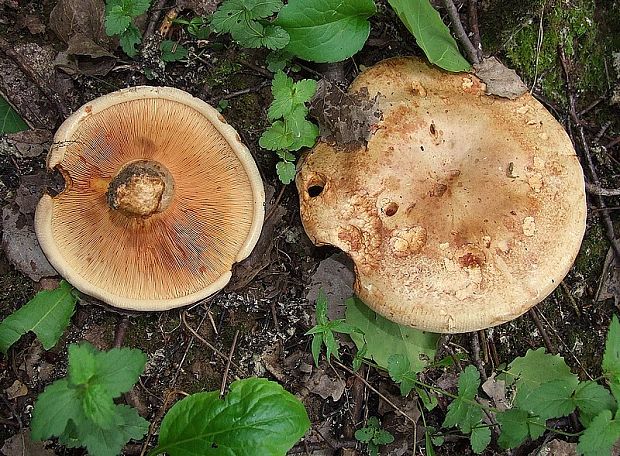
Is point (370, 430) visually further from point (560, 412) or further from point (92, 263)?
point (92, 263)

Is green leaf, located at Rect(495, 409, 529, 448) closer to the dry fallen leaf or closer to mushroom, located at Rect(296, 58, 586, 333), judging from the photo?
mushroom, located at Rect(296, 58, 586, 333)

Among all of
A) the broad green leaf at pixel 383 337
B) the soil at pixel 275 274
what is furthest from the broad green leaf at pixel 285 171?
the broad green leaf at pixel 383 337

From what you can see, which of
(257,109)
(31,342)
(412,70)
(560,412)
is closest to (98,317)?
(31,342)

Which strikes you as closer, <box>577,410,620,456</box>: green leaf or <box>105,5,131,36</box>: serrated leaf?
<box>577,410,620,456</box>: green leaf

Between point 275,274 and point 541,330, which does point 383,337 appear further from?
point 541,330

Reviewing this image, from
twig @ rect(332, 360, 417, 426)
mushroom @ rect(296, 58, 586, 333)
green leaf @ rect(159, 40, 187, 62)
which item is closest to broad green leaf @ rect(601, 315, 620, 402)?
mushroom @ rect(296, 58, 586, 333)

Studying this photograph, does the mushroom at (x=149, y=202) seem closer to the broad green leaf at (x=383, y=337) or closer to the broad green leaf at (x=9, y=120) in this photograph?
the broad green leaf at (x=9, y=120)
